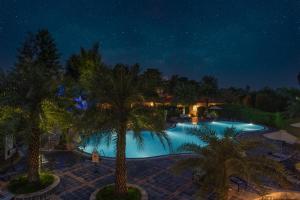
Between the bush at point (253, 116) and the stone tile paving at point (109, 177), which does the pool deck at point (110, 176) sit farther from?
the bush at point (253, 116)

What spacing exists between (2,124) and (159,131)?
247 inches

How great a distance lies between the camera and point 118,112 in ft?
27.1

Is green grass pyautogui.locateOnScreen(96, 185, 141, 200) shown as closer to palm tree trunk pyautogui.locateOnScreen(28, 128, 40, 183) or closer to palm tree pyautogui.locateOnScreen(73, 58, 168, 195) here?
palm tree pyautogui.locateOnScreen(73, 58, 168, 195)

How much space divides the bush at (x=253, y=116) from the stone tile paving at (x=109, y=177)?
1856 cm

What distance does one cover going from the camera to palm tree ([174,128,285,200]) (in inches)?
258

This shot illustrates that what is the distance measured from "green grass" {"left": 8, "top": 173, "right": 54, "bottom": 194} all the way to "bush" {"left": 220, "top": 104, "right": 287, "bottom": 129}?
81.5 ft

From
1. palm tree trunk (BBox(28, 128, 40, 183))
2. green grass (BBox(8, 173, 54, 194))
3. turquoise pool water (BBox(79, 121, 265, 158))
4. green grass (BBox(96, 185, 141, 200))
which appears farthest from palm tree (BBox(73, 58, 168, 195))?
turquoise pool water (BBox(79, 121, 265, 158))

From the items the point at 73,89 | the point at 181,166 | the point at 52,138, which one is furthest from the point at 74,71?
the point at 181,166

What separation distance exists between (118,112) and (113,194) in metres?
3.43

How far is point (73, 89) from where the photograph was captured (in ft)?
32.7

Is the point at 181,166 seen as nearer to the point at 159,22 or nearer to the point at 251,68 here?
the point at 159,22

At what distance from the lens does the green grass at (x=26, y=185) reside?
8898 millimetres

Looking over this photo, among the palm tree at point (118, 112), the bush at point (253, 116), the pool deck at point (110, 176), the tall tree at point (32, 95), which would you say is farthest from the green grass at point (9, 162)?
the bush at point (253, 116)

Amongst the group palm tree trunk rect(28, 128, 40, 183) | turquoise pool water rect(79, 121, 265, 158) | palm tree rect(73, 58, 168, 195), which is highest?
palm tree rect(73, 58, 168, 195)
